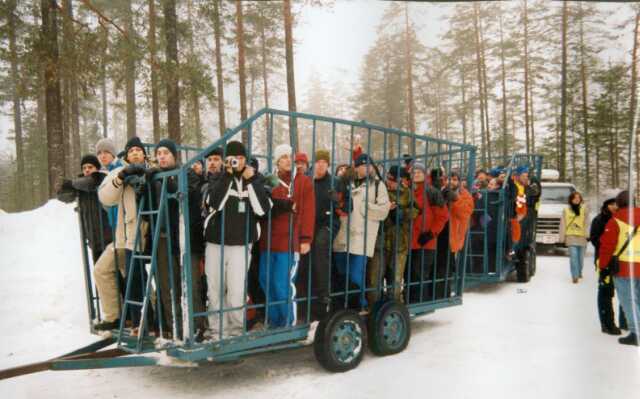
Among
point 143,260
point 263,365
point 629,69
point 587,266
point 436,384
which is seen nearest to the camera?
point 629,69

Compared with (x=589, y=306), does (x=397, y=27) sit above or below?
above

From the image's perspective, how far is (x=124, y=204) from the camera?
2.83 m

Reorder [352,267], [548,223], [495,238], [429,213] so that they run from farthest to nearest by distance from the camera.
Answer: [548,223] → [495,238] → [429,213] → [352,267]

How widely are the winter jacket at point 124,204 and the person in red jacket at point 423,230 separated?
6.85ft

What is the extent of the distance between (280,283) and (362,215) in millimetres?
794

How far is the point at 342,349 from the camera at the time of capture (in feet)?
10.4

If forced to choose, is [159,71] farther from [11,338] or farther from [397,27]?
[11,338]

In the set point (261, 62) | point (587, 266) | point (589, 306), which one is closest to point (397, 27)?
point (261, 62)

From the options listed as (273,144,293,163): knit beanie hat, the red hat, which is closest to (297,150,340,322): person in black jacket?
the red hat

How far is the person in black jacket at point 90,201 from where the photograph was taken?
2.97m

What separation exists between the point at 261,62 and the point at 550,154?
6.48 ft

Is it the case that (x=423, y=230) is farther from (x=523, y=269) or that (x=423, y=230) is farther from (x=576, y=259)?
(x=523, y=269)

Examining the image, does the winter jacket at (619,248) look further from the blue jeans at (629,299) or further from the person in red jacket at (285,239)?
the person in red jacket at (285,239)

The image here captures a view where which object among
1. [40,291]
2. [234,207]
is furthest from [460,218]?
[40,291]
